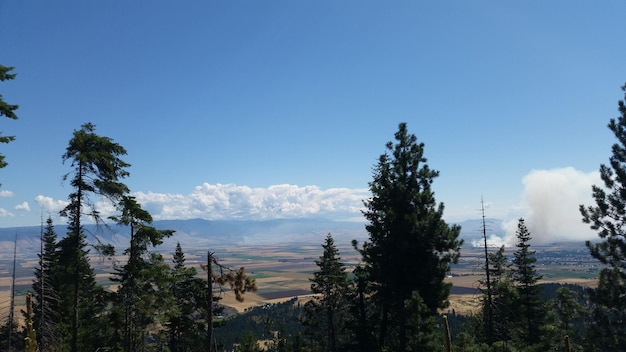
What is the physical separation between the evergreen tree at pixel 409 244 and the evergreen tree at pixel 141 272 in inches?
524

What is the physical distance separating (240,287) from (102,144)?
36.3 feet

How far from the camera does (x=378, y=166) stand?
29906 millimetres

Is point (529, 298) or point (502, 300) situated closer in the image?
point (502, 300)

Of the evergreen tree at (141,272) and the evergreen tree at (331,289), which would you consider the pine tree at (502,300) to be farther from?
the evergreen tree at (141,272)

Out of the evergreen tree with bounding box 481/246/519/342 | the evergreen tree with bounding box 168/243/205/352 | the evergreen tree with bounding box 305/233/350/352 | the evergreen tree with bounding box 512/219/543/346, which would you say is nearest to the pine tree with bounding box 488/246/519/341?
the evergreen tree with bounding box 481/246/519/342

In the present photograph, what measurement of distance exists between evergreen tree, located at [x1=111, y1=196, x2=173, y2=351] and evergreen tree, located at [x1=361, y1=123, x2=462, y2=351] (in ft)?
43.7

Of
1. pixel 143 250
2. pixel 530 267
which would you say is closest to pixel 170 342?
pixel 143 250

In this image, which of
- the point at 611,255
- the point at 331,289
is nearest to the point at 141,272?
the point at 331,289

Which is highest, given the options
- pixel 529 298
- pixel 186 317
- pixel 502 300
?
pixel 502 300

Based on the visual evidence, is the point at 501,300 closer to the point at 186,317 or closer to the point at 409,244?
the point at 409,244

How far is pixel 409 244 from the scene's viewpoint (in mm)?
23953

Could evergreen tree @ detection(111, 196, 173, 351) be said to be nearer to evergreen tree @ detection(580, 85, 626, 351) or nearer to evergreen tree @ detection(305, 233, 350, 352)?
evergreen tree @ detection(305, 233, 350, 352)

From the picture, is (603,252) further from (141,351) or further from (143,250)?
(141,351)

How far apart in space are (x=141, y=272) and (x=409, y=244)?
16.3 metres
